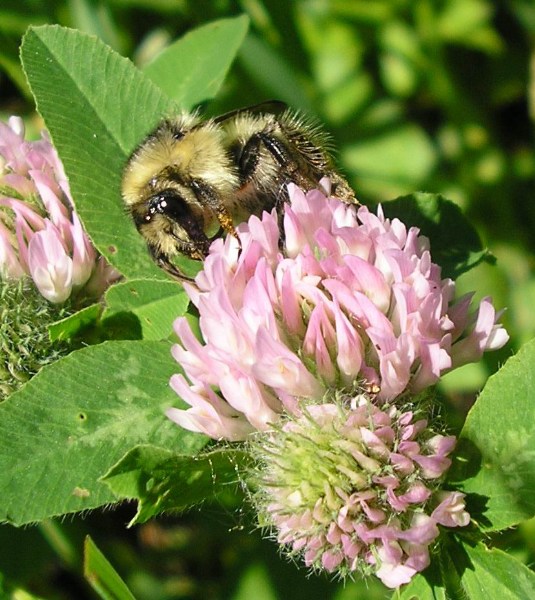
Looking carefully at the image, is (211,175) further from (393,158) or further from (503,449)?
(393,158)

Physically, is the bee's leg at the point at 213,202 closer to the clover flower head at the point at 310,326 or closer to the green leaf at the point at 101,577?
the clover flower head at the point at 310,326

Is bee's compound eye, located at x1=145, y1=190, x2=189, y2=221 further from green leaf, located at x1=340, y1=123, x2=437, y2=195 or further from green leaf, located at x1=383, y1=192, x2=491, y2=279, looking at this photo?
green leaf, located at x1=340, y1=123, x2=437, y2=195

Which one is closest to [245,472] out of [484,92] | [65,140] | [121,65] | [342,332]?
[342,332]

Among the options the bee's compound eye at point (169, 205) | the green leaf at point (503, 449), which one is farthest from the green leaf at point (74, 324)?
the green leaf at point (503, 449)

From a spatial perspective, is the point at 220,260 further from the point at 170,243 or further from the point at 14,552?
the point at 14,552

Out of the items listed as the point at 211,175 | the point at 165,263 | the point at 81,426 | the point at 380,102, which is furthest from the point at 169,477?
the point at 380,102

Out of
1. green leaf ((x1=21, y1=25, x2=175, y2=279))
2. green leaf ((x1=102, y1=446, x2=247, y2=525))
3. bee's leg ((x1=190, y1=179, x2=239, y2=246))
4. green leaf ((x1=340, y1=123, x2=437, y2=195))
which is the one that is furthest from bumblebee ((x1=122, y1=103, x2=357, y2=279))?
green leaf ((x1=340, y1=123, x2=437, y2=195))

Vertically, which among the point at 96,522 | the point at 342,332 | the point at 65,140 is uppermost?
the point at 65,140
